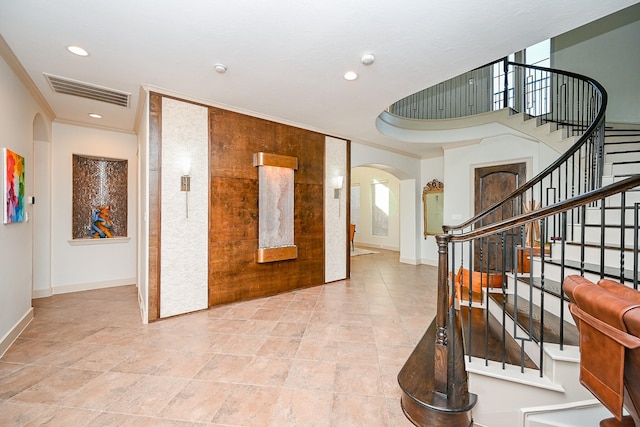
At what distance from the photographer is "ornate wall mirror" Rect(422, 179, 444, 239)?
6953 millimetres

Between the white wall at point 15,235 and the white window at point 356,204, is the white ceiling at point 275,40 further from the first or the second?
the white window at point 356,204

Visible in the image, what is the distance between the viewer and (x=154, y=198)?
11.2 feet

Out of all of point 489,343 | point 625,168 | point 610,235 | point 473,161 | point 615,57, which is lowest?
point 489,343

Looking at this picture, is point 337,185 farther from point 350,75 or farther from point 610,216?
point 610,216

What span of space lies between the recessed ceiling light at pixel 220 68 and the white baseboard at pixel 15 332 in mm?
3396

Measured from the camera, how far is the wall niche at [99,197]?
4.85 metres

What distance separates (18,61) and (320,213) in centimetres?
418

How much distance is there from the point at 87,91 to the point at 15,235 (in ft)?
6.23

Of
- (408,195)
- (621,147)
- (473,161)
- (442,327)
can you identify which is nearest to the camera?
(442,327)

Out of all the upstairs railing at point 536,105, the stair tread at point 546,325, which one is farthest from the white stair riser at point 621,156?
the stair tread at point 546,325

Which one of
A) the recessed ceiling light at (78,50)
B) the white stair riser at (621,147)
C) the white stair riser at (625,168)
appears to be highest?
the recessed ceiling light at (78,50)

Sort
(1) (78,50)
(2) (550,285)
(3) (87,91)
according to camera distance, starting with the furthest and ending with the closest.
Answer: (3) (87,91) → (1) (78,50) → (2) (550,285)

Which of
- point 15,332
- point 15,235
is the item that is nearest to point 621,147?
point 15,235

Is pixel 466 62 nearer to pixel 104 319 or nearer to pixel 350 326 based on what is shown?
pixel 350 326
